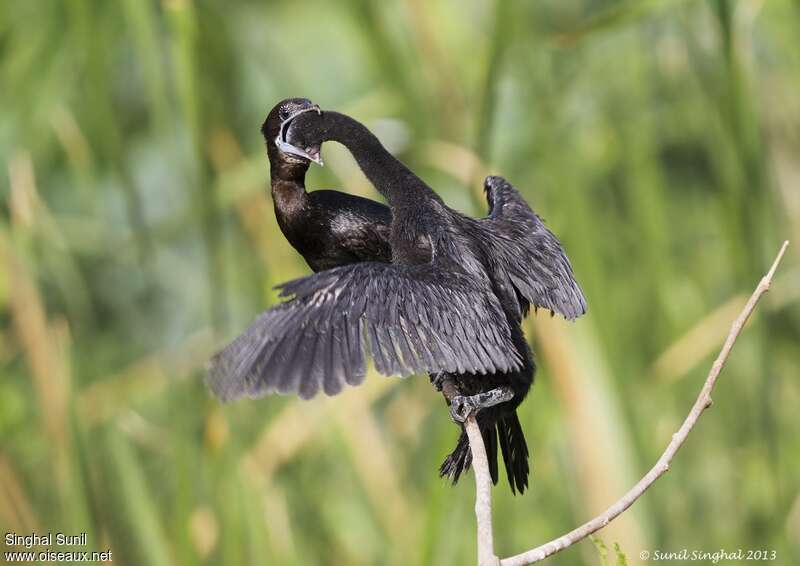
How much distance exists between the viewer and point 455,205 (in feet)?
15.9

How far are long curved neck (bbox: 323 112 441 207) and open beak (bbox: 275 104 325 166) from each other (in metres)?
0.04

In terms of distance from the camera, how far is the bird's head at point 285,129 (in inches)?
83.4

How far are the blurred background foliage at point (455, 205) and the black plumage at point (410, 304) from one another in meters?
0.48

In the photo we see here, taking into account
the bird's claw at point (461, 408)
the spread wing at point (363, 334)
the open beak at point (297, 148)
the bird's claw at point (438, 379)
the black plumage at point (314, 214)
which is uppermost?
the open beak at point (297, 148)

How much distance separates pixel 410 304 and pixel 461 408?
0.59ft

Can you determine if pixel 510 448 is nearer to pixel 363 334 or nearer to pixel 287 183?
pixel 363 334

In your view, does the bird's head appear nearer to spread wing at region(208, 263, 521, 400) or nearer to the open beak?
the open beak

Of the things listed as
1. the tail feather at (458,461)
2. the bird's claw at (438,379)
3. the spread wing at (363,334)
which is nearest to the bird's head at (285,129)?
the spread wing at (363,334)

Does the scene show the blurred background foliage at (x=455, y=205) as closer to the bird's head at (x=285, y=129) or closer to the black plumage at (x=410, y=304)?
the black plumage at (x=410, y=304)

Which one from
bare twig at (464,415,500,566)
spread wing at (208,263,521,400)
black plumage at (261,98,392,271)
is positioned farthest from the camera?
black plumage at (261,98,392,271)

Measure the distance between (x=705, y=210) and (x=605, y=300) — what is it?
2314 millimetres

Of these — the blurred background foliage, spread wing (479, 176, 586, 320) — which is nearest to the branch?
spread wing (479, 176, 586, 320)

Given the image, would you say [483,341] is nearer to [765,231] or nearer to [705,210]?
[765,231]

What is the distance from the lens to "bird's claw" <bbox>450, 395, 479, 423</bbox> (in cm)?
188
